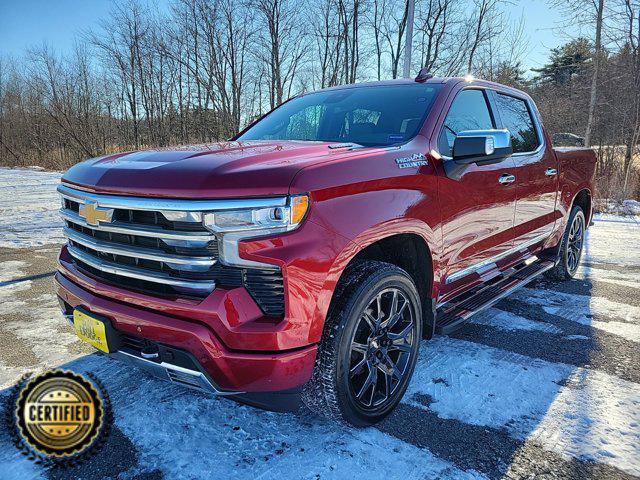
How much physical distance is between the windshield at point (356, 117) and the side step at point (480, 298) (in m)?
1.15

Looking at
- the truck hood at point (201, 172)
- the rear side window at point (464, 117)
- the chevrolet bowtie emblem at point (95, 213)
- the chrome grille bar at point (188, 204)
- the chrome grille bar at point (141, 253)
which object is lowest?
the chrome grille bar at point (141, 253)

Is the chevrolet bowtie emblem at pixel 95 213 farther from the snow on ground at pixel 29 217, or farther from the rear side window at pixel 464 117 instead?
the snow on ground at pixel 29 217

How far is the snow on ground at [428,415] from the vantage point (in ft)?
6.38

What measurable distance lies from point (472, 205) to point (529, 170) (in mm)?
1161

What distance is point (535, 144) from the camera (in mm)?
3998

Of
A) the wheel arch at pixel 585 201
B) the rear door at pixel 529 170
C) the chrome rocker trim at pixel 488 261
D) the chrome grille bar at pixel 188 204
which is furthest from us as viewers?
the wheel arch at pixel 585 201

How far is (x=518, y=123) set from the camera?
3.84m

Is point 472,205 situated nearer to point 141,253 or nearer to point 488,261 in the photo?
point 488,261

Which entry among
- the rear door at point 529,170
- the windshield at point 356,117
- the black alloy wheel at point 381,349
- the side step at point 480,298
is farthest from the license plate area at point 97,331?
the rear door at point 529,170

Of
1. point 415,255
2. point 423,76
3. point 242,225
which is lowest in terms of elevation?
point 415,255

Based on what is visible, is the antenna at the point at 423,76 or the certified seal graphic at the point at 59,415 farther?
the antenna at the point at 423,76

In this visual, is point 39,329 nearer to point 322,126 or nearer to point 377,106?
point 322,126

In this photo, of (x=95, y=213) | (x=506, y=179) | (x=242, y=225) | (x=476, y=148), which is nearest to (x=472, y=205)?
(x=476, y=148)

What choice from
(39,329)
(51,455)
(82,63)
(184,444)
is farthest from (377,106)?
(82,63)
